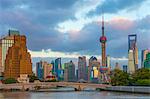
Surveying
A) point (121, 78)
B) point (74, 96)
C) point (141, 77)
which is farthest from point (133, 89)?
point (121, 78)

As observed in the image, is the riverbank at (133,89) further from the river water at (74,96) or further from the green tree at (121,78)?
the green tree at (121,78)

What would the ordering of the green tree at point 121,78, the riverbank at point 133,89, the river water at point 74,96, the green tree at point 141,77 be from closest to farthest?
1. the river water at point 74,96
2. the riverbank at point 133,89
3. the green tree at point 141,77
4. the green tree at point 121,78

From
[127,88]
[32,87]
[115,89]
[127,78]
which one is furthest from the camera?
[32,87]

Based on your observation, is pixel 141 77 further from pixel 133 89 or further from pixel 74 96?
pixel 74 96

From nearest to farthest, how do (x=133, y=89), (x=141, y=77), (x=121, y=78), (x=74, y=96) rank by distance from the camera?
(x=74, y=96) → (x=133, y=89) → (x=141, y=77) → (x=121, y=78)

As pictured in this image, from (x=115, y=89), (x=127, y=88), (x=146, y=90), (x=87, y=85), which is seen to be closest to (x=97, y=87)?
(x=87, y=85)

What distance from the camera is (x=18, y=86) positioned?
563 ft

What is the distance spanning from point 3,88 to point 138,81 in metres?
50.9

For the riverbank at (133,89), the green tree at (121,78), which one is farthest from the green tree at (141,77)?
the riverbank at (133,89)

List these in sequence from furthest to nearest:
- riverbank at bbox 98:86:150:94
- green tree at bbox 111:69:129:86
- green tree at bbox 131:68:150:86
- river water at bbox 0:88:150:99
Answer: green tree at bbox 111:69:129:86
green tree at bbox 131:68:150:86
riverbank at bbox 98:86:150:94
river water at bbox 0:88:150:99

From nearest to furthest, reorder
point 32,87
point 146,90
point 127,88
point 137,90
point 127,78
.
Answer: point 146,90 < point 137,90 < point 127,88 < point 127,78 < point 32,87

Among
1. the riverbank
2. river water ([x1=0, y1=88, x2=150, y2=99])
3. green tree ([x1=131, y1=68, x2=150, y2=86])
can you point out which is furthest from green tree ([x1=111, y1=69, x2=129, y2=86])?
river water ([x1=0, y1=88, x2=150, y2=99])

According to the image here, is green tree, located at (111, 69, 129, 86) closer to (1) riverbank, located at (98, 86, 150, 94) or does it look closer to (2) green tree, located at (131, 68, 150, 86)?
(2) green tree, located at (131, 68, 150, 86)

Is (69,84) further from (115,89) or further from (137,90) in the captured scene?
(137,90)
